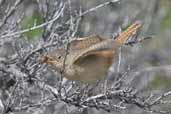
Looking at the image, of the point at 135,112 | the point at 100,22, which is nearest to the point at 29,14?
the point at 100,22

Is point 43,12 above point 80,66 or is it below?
above

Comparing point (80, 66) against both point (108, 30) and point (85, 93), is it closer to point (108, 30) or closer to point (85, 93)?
point (85, 93)

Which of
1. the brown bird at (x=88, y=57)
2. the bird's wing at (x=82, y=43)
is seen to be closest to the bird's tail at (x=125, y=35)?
the brown bird at (x=88, y=57)

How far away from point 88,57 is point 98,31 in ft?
8.71

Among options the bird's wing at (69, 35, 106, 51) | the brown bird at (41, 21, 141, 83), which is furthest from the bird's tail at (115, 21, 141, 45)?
the bird's wing at (69, 35, 106, 51)

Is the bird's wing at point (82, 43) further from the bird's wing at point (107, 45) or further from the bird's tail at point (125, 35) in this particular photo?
the bird's tail at point (125, 35)

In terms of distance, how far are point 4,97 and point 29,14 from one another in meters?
1.75

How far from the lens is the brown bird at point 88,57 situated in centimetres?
484

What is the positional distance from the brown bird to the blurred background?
0.16 m

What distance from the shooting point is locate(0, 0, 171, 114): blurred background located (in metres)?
5.11

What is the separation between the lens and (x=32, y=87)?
5473 mm

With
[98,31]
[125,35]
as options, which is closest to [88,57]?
[125,35]

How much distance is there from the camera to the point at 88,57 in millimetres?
4969

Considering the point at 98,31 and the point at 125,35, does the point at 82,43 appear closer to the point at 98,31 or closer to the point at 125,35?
the point at 125,35
